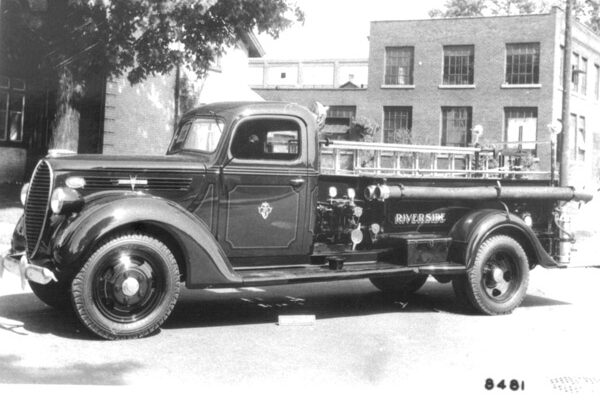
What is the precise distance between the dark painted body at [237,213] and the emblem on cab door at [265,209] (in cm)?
3

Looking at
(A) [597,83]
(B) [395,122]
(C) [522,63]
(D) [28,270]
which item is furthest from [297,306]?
(A) [597,83]

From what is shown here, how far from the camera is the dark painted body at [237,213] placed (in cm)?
586

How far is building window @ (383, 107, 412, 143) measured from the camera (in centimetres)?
3606

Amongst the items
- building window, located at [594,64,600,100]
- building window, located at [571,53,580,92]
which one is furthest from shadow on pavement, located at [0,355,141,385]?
building window, located at [594,64,600,100]

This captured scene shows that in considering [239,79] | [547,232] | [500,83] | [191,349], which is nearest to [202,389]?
[191,349]

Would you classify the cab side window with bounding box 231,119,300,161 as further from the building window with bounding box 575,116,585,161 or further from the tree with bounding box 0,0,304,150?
the building window with bounding box 575,116,585,161

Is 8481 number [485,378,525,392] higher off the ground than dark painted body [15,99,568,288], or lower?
lower

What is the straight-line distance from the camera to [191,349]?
223 inches

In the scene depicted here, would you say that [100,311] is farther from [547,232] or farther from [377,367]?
[547,232]

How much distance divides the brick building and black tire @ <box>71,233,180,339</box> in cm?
2814

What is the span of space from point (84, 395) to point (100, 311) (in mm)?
2070

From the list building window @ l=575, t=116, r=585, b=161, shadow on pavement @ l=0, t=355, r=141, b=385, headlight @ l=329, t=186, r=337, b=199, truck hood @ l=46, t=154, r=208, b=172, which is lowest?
shadow on pavement @ l=0, t=355, r=141, b=385

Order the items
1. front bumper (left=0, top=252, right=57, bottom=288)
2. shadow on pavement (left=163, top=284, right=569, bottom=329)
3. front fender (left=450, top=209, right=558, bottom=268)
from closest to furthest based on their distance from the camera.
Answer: front bumper (left=0, top=252, right=57, bottom=288)
shadow on pavement (left=163, top=284, right=569, bottom=329)
front fender (left=450, top=209, right=558, bottom=268)

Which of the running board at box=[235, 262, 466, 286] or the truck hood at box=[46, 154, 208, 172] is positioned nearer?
the truck hood at box=[46, 154, 208, 172]
